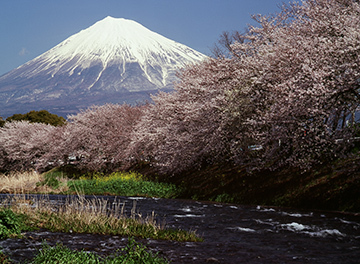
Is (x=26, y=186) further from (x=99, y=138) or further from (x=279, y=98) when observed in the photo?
(x=279, y=98)

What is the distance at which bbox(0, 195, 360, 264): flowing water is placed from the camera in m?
9.64

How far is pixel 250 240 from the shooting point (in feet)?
38.5

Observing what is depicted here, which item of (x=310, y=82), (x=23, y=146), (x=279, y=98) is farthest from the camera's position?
(x=23, y=146)

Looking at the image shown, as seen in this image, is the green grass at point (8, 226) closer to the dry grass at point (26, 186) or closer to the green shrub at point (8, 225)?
the green shrub at point (8, 225)

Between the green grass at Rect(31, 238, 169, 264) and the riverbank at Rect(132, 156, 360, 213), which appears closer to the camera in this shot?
the green grass at Rect(31, 238, 169, 264)

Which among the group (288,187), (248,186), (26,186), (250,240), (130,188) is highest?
(288,187)

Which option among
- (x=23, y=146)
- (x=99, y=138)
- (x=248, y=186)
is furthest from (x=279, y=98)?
(x=23, y=146)

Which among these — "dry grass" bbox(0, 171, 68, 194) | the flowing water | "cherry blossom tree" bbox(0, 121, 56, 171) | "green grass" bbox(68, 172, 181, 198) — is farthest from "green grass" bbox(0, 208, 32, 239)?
"cherry blossom tree" bbox(0, 121, 56, 171)

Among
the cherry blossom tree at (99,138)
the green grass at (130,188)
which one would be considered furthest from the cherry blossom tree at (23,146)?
the green grass at (130,188)

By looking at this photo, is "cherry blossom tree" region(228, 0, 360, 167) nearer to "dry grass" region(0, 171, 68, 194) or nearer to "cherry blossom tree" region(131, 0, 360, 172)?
"cherry blossom tree" region(131, 0, 360, 172)

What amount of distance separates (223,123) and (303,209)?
719 centimetres

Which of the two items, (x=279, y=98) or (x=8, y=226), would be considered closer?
(x=8, y=226)

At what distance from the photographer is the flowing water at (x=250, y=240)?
964 centimetres

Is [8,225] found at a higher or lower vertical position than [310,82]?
lower
